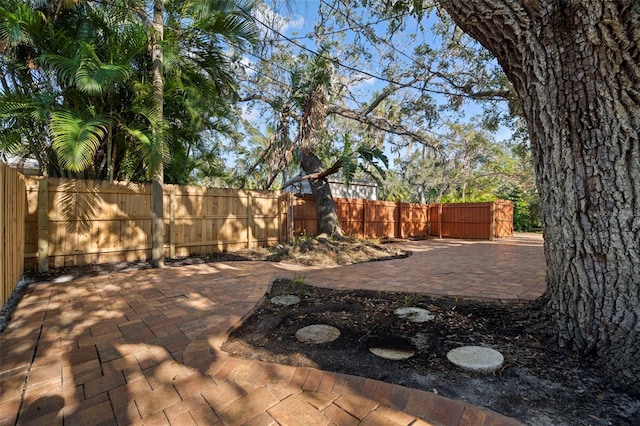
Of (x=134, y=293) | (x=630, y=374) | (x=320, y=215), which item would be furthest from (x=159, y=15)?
(x=630, y=374)

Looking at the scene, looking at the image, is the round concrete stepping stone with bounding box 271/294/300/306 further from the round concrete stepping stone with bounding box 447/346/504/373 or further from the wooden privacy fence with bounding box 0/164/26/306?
the wooden privacy fence with bounding box 0/164/26/306

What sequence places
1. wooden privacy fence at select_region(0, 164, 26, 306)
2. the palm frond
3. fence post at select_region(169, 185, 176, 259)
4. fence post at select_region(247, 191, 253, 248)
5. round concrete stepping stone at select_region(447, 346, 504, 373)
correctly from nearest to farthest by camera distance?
1. round concrete stepping stone at select_region(447, 346, 504, 373)
2. wooden privacy fence at select_region(0, 164, 26, 306)
3. the palm frond
4. fence post at select_region(169, 185, 176, 259)
5. fence post at select_region(247, 191, 253, 248)

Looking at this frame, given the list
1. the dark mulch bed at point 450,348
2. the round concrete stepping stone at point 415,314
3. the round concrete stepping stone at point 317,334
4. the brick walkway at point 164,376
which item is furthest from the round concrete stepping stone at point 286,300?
the round concrete stepping stone at point 415,314

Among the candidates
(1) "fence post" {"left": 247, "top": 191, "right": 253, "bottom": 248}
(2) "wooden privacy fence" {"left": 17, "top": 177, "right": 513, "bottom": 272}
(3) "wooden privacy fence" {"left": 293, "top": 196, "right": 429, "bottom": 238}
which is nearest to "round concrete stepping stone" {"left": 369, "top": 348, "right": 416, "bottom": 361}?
(2) "wooden privacy fence" {"left": 17, "top": 177, "right": 513, "bottom": 272}

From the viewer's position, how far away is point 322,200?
9.21m

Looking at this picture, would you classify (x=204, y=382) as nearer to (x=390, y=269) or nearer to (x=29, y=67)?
(x=390, y=269)

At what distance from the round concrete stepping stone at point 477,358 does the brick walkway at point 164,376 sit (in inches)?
17.1

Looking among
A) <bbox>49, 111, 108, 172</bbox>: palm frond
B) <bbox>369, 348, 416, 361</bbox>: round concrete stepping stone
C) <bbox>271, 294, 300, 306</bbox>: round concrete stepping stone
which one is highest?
<bbox>49, 111, 108, 172</bbox>: palm frond

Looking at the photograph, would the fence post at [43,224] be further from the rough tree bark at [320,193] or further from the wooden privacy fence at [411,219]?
the wooden privacy fence at [411,219]

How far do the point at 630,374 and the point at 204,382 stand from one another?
2.47 metres

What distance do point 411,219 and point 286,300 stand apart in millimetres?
A: 10560

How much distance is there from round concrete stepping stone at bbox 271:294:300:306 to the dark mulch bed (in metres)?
0.09

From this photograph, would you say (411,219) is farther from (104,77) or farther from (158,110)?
(104,77)

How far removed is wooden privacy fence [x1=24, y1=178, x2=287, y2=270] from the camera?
484 centimetres
